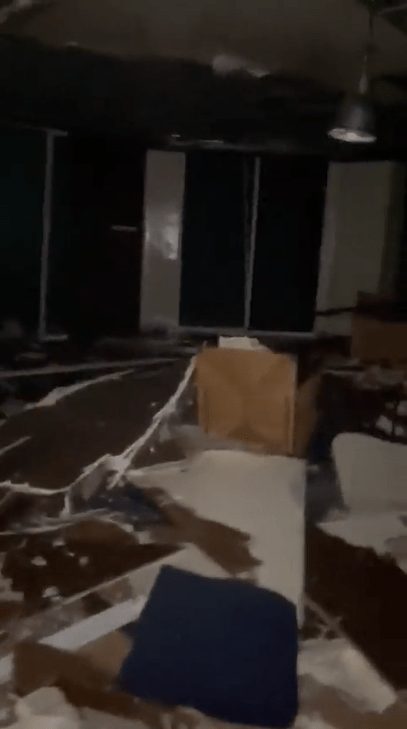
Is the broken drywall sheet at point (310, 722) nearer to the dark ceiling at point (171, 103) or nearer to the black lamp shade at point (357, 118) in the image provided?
the black lamp shade at point (357, 118)

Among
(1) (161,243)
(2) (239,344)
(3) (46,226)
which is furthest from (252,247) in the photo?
(2) (239,344)

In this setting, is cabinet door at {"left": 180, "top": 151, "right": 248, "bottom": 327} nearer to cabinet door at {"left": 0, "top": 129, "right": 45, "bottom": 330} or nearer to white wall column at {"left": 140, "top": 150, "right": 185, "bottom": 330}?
white wall column at {"left": 140, "top": 150, "right": 185, "bottom": 330}

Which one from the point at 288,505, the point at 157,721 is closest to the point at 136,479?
the point at 288,505

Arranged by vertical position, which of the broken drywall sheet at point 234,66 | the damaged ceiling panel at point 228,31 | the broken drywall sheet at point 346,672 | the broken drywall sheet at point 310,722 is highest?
the damaged ceiling panel at point 228,31

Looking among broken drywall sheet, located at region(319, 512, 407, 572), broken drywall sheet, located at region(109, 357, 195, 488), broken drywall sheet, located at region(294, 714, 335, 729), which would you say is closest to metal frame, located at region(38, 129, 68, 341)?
broken drywall sheet, located at region(109, 357, 195, 488)

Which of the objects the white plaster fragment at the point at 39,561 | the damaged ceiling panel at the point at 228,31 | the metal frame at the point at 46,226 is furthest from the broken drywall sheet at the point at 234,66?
the white plaster fragment at the point at 39,561

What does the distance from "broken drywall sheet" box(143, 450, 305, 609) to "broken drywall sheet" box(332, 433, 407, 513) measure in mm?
103

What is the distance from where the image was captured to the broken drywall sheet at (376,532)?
123 centimetres

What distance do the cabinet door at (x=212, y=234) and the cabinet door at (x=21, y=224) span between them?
0.88 meters

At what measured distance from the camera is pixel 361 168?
416cm

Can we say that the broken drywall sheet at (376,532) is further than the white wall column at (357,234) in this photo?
No

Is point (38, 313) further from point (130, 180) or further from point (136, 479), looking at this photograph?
point (136, 479)

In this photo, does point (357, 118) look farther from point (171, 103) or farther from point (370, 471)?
point (370, 471)

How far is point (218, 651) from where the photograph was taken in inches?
35.8
